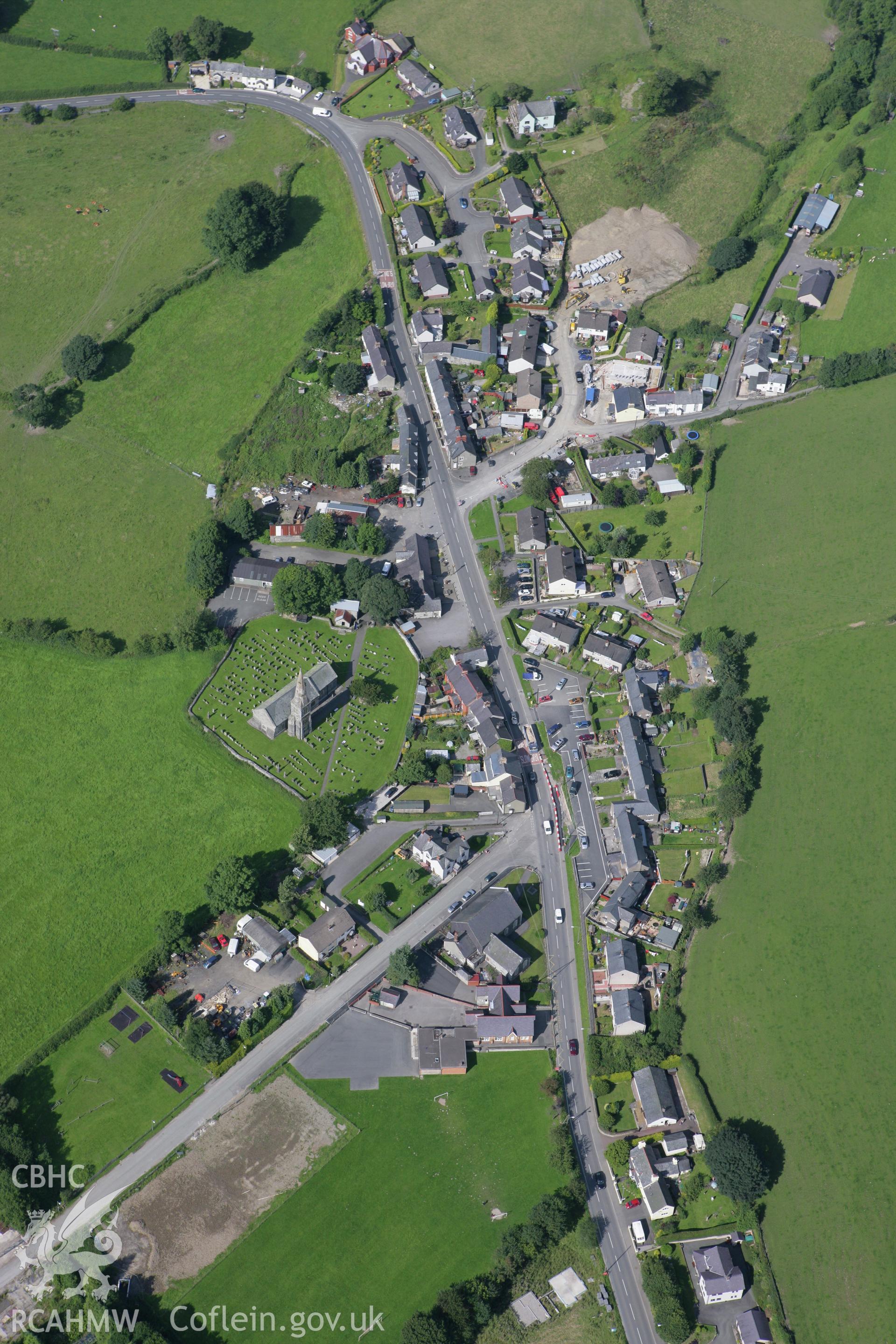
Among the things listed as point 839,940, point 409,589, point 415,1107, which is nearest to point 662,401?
point 409,589

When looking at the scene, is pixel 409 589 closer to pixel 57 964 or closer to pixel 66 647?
pixel 66 647

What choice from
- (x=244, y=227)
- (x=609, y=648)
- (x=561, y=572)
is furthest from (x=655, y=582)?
(x=244, y=227)

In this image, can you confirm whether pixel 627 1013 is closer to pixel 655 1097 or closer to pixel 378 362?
pixel 655 1097

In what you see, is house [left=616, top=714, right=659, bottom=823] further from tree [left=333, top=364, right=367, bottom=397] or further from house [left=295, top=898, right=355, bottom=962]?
tree [left=333, top=364, right=367, bottom=397]

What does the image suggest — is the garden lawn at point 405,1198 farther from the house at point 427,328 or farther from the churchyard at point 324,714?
the house at point 427,328

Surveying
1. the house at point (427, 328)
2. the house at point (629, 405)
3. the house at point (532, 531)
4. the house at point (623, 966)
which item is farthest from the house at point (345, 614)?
the house at point (623, 966)

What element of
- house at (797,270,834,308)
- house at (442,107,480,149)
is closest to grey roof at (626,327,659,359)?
house at (797,270,834,308)
